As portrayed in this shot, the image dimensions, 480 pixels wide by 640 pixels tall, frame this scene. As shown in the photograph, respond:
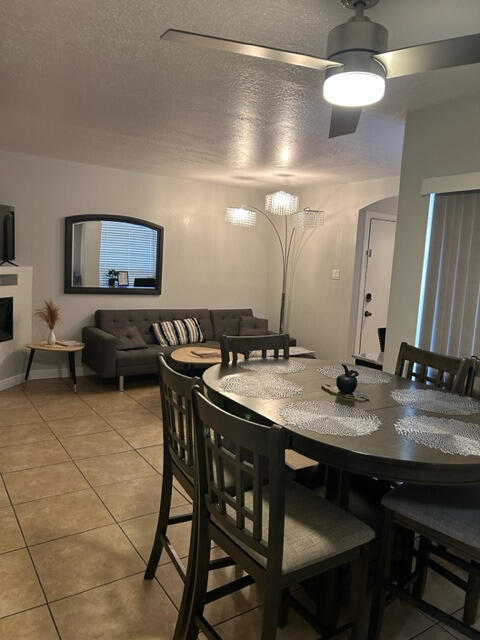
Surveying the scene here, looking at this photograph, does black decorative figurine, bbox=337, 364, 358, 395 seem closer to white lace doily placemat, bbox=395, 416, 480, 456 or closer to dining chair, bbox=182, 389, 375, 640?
white lace doily placemat, bbox=395, 416, 480, 456

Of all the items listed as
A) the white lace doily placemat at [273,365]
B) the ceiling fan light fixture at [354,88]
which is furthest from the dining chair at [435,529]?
the ceiling fan light fixture at [354,88]

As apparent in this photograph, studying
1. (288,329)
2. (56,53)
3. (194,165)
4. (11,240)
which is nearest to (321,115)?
(56,53)

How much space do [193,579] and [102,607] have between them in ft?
1.62

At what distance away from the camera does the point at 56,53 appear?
7.80 feet

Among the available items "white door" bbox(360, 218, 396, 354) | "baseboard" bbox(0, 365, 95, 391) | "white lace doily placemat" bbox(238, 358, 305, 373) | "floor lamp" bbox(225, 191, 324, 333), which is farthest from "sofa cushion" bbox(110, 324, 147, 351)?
"white door" bbox(360, 218, 396, 354)

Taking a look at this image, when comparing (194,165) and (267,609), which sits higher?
(194,165)

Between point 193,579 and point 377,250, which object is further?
point 377,250

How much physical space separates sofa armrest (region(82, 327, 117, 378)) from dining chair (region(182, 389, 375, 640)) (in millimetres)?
3327

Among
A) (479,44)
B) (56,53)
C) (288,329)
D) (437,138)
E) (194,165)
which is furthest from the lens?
(288,329)

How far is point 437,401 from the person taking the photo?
7.06 ft

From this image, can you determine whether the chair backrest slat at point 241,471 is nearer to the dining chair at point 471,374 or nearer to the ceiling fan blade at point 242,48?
the ceiling fan blade at point 242,48

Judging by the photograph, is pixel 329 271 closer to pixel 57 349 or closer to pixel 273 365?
pixel 57 349

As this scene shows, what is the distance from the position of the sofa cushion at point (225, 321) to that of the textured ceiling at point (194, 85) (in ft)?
7.09

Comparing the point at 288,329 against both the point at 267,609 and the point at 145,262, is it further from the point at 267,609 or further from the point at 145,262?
the point at 267,609
